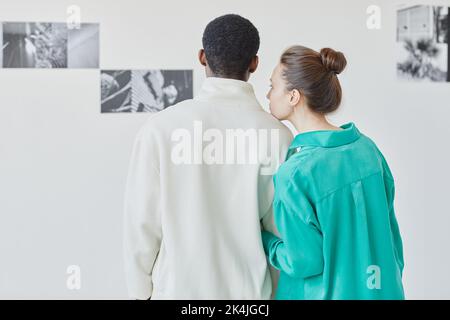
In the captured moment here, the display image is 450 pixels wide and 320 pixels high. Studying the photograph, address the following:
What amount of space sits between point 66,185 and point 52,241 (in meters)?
0.19

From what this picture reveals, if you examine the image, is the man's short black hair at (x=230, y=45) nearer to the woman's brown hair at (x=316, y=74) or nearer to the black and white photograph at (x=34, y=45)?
the woman's brown hair at (x=316, y=74)

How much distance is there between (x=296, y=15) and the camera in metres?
1.79

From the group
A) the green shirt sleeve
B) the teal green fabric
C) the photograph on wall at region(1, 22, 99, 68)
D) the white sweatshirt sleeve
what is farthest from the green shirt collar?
the photograph on wall at region(1, 22, 99, 68)

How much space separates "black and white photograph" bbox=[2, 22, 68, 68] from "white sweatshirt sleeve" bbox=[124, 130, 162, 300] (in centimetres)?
85

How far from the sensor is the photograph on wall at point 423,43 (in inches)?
73.7

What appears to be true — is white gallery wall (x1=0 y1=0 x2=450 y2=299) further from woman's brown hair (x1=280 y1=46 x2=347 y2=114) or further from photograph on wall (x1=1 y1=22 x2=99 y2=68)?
woman's brown hair (x1=280 y1=46 x2=347 y2=114)

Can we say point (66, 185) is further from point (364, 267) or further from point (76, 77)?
point (364, 267)

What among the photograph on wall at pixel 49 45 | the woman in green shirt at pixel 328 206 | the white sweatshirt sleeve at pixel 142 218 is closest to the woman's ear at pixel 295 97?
the woman in green shirt at pixel 328 206

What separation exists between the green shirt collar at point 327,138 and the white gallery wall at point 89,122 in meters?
0.78

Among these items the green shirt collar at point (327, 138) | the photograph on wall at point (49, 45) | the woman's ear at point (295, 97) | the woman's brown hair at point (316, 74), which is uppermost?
the photograph on wall at point (49, 45)

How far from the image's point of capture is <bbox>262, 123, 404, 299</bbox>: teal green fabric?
96 cm

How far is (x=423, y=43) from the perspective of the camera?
1.90m

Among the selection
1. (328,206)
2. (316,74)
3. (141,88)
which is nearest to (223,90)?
(316,74)

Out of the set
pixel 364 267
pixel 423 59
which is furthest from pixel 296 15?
pixel 364 267
